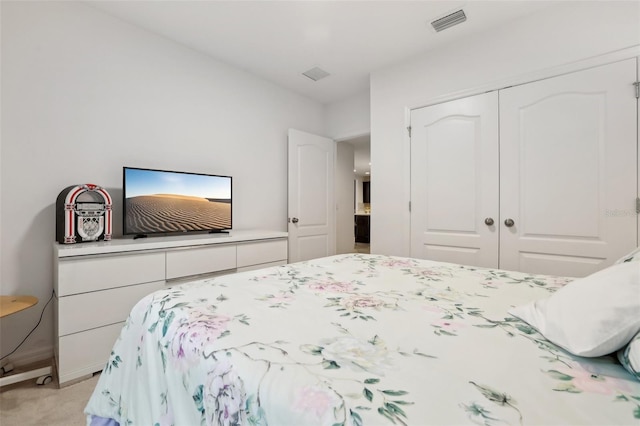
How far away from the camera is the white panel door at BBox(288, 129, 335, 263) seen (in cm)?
365

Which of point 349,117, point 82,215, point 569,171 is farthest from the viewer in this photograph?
point 349,117

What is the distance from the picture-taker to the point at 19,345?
1.96 m

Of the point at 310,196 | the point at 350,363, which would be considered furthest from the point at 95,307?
the point at 310,196

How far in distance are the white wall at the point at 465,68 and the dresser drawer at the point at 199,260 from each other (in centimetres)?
164

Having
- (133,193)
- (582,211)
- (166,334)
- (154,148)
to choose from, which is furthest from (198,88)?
(582,211)

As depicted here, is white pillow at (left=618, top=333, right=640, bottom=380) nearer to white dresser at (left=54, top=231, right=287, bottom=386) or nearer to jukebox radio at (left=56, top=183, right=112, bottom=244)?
white dresser at (left=54, top=231, right=287, bottom=386)

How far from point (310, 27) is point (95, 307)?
2.75m

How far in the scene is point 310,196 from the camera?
386 centimetres

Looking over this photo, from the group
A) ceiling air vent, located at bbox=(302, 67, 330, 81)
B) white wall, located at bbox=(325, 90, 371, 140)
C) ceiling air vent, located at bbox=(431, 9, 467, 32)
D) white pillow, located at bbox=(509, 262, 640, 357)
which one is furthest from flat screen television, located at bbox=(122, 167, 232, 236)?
white pillow, located at bbox=(509, 262, 640, 357)

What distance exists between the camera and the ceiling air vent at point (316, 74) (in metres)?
3.26

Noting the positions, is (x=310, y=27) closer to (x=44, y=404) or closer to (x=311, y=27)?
(x=311, y=27)

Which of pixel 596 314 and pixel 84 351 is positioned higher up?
pixel 596 314

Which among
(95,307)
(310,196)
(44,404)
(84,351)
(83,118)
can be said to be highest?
(83,118)

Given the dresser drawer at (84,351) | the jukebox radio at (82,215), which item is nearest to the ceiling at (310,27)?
the jukebox radio at (82,215)
